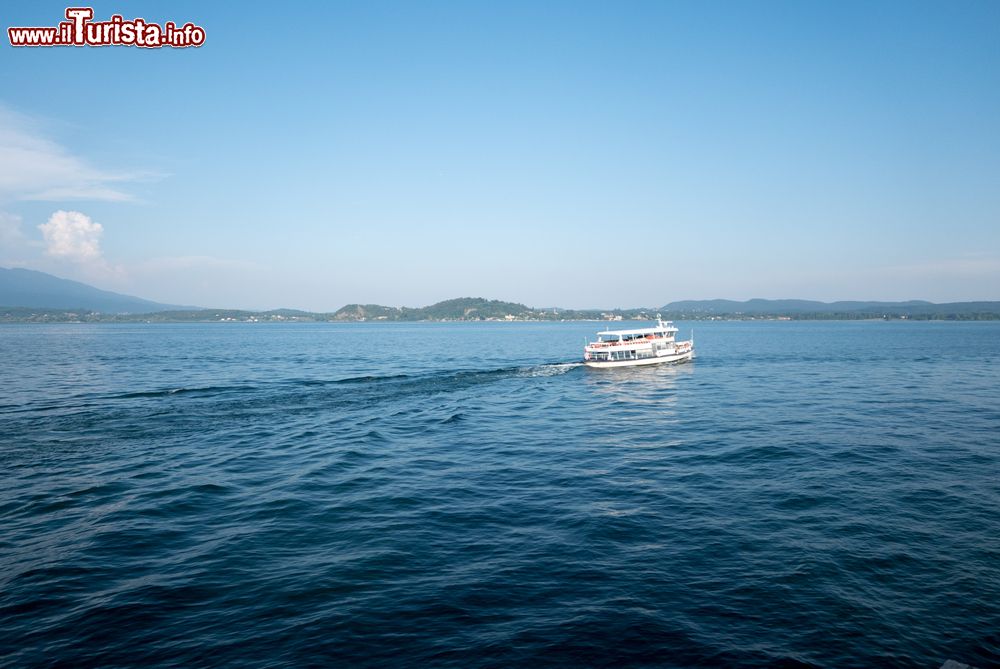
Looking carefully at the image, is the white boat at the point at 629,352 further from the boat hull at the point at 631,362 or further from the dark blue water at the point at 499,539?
the dark blue water at the point at 499,539

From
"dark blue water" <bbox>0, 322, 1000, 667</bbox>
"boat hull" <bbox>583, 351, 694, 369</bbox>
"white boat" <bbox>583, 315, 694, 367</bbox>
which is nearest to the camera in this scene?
"dark blue water" <bbox>0, 322, 1000, 667</bbox>

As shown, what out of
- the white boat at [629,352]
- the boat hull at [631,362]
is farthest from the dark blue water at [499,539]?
the white boat at [629,352]

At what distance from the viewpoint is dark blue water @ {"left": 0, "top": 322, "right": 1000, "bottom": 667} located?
12.6 m

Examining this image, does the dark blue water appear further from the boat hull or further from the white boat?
the white boat

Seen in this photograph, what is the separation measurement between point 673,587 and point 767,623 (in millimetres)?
2471

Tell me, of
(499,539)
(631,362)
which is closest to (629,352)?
(631,362)

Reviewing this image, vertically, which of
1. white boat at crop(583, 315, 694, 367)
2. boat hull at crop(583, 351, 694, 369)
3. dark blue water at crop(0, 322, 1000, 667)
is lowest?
dark blue water at crop(0, 322, 1000, 667)

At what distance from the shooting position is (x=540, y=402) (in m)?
51.6

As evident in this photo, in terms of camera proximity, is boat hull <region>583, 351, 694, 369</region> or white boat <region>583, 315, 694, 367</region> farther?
white boat <region>583, 315, 694, 367</region>

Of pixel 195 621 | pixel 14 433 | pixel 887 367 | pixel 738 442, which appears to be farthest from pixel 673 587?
pixel 887 367

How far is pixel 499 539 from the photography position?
1830cm

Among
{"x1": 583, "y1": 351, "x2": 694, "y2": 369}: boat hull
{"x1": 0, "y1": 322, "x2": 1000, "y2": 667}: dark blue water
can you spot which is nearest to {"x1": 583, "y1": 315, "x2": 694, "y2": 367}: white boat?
{"x1": 583, "y1": 351, "x2": 694, "y2": 369}: boat hull

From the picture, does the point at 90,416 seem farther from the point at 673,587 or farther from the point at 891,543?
the point at 891,543

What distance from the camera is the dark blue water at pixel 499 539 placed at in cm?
1262
